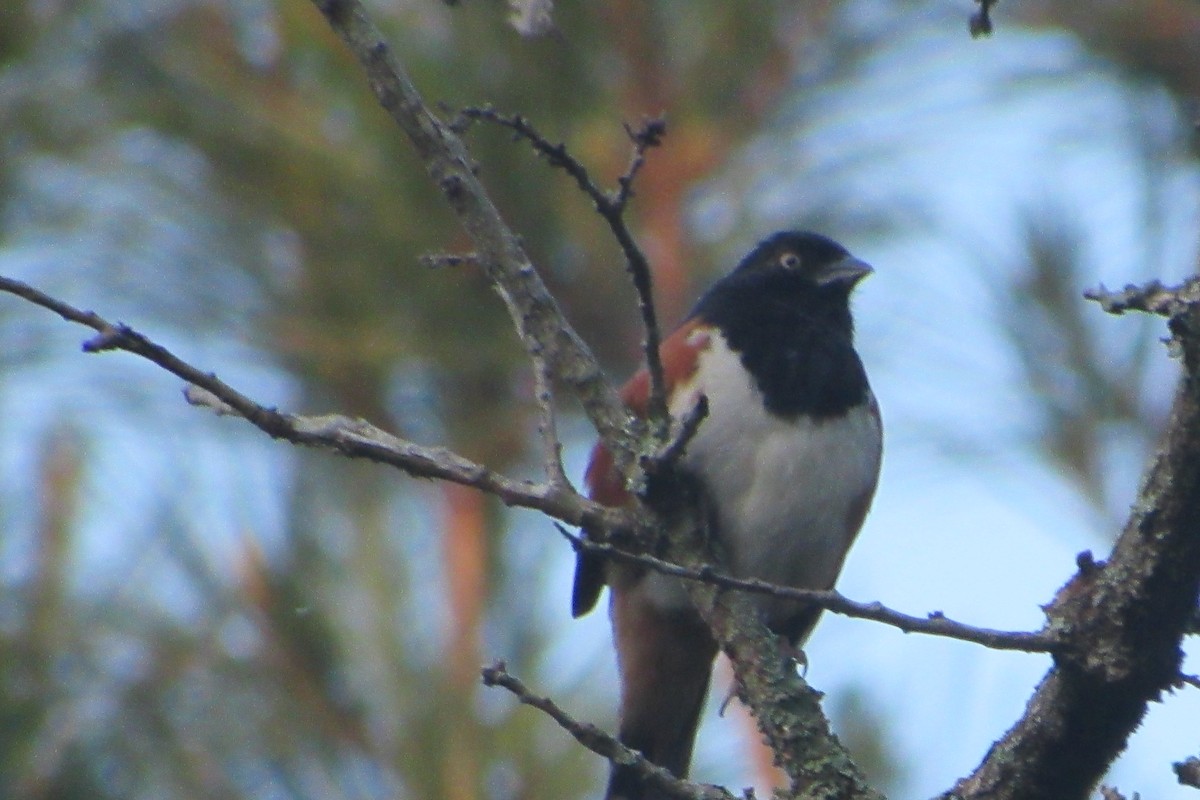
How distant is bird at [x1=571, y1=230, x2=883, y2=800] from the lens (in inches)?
115

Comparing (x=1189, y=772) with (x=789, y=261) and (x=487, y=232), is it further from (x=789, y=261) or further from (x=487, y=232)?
(x=789, y=261)

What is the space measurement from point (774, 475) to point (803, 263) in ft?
2.34

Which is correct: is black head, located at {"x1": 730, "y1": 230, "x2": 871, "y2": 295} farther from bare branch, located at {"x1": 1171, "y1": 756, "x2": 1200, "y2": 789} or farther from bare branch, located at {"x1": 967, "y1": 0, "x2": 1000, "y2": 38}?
bare branch, located at {"x1": 1171, "y1": 756, "x2": 1200, "y2": 789}

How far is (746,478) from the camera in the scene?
2.91 m

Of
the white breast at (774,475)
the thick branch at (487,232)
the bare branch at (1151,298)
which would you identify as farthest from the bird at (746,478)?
the bare branch at (1151,298)

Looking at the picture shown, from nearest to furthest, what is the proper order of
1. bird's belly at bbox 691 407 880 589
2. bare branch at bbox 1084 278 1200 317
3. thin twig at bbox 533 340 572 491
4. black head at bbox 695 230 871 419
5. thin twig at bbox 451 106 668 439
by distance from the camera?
bare branch at bbox 1084 278 1200 317, thin twig at bbox 451 106 668 439, thin twig at bbox 533 340 572 491, bird's belly at bbox 691 407 880 589, black head at bbox 695 230 871 419

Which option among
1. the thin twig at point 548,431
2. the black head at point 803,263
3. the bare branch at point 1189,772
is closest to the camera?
the bare branch at point 1189,772

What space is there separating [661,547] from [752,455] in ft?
2.85

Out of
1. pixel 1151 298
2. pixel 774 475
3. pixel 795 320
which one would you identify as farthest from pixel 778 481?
pixel 1151 298

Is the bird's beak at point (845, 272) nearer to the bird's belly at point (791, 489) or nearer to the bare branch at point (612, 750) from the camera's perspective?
the bird's belly at point (791, 489)

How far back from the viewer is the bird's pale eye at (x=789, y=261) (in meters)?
3.46

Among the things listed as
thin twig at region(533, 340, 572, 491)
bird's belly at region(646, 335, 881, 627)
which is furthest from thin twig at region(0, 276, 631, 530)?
bird's belly at region(646, 335, 881, 627)

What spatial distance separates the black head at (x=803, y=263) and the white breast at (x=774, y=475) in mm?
352

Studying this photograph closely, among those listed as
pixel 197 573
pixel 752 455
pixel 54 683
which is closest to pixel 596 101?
pixel 752 455
